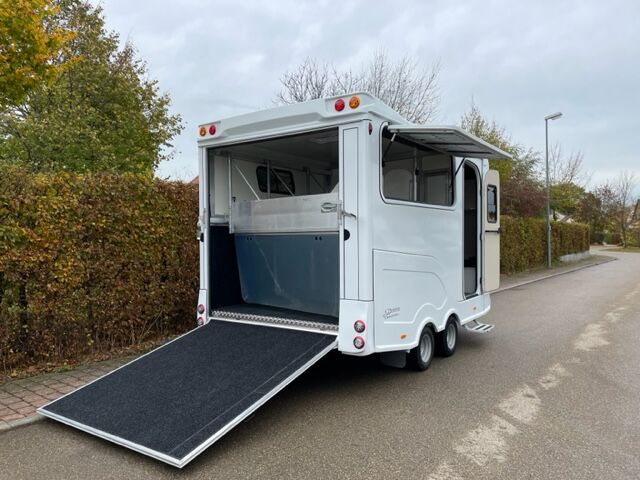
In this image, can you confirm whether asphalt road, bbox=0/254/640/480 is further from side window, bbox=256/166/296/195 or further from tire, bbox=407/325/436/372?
side window, bbox=256/166/296/195

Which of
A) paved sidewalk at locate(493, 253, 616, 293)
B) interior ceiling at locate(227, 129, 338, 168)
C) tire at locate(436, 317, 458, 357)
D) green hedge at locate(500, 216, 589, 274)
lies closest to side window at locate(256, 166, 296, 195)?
interior ceiling at locate(227, 129, 338, 168)

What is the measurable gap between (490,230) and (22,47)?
5.87 metres

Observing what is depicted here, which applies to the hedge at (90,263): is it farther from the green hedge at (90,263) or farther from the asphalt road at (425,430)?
the asphalt road at (425,430)

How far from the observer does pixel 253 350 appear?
13.8 ft

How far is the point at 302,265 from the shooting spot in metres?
5.04

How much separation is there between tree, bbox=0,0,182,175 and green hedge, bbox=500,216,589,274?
11437 millimetres

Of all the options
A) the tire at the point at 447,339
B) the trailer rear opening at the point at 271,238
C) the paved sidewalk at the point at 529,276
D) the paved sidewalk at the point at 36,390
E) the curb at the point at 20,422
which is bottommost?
the paved sidewalk at the point at 529,276

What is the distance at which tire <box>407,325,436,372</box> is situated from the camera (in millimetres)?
5043

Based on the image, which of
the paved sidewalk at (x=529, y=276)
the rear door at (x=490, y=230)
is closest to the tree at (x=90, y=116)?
the rear door at (x=490, y=230)

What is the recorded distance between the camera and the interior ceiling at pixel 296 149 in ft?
16.7

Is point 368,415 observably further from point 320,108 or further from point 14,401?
point 14,401

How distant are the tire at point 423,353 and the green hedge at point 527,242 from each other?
1172 cm

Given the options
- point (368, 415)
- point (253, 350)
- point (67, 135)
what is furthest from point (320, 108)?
point (67, 135)

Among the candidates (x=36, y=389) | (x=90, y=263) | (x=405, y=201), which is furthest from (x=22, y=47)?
(x=405, y=201)
